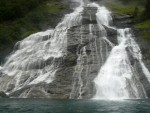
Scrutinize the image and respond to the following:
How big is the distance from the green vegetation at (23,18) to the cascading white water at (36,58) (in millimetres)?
4219

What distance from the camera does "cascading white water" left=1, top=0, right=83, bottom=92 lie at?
53.3m

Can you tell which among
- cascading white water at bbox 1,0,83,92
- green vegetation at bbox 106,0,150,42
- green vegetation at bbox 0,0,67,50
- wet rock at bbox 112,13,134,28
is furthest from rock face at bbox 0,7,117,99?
green vegetation at bbox 0,0,67,50

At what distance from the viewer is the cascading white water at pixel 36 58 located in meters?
53.3

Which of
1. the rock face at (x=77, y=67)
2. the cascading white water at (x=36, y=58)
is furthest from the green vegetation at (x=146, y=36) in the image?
the cascading white water at (x=36, y=58)

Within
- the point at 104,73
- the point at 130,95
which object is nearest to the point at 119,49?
the point at 104,73

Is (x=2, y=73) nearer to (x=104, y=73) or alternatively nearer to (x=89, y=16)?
(x=104, y=73)

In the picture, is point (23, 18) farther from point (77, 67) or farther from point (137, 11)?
point (77, 67)

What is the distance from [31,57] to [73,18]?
63.8ft

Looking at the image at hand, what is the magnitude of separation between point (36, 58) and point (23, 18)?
24.9 meters

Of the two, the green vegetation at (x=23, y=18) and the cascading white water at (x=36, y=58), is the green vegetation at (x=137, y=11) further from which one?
the cascading white water at (x=36, y=58)

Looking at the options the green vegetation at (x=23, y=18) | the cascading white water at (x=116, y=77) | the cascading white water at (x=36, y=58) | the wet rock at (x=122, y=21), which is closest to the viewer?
the cascading white water at (x=116, y=77)

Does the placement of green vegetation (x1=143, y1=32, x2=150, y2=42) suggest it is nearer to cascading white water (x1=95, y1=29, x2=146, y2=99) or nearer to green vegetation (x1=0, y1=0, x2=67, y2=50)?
cascading white water (x1=95, y1=29, x2=146, y2=99)

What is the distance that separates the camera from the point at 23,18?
80.5 m

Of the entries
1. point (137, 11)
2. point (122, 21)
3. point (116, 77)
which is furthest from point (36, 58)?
point (137, 11)
